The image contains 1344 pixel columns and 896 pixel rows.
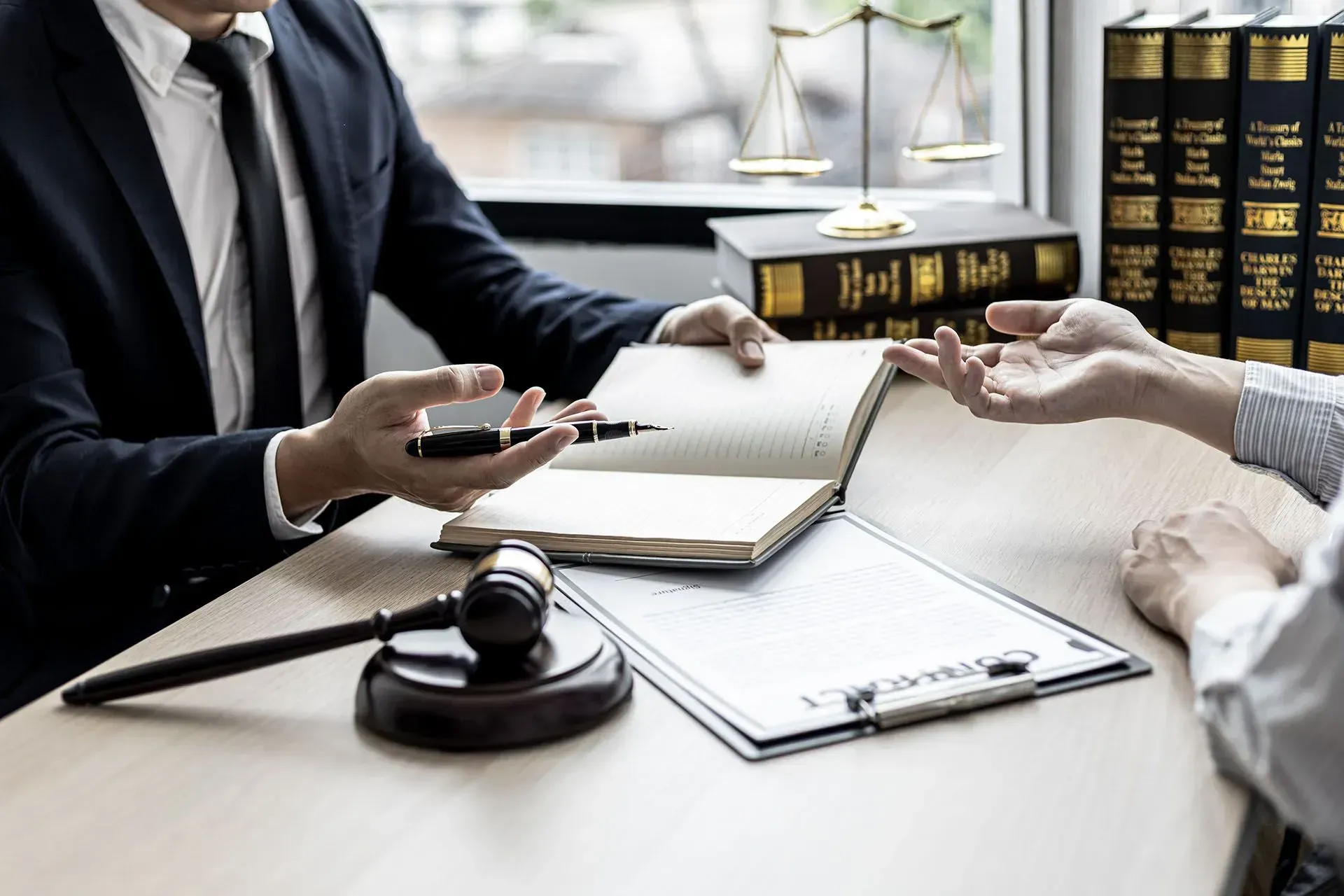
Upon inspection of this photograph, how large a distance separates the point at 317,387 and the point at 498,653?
0.89m

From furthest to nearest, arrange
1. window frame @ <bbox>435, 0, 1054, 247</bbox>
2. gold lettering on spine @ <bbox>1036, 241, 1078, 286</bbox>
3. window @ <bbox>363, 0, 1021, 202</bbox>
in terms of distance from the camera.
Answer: window @ <bbox>363, 0, 1021, 202</bbox>, window frame @ <bbox>435, 0, 1054, 247</bbox>, gold lettering on spine @ <bbox>1036, 241, 1078, 286</bbox>

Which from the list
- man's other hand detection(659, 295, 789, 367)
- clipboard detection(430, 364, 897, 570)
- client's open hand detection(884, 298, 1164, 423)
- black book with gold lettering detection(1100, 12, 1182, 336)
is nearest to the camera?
clipboard detection(430, 364, 897, 570)

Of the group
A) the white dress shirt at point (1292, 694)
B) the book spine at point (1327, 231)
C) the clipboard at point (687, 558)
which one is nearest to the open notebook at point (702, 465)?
the clipboard at point (687, 558)

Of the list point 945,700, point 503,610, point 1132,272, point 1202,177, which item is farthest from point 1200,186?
point 503,610

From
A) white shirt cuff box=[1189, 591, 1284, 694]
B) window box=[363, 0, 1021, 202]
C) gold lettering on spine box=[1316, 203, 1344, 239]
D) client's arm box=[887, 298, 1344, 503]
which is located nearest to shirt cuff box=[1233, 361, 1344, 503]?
client's arm box=[887, 298, 1344, 503]

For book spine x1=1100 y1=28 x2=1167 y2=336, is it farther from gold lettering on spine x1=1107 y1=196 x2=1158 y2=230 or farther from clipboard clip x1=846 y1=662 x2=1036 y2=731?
clipboard clip x1=846 y1=662 x2=1036 y2=731

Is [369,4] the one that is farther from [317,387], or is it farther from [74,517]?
[74,517]

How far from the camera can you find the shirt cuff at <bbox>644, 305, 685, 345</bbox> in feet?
4.60

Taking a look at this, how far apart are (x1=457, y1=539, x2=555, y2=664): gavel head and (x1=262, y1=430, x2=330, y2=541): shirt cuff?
37cm

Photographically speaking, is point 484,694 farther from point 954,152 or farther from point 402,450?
point 954,152

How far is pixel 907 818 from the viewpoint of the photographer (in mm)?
650

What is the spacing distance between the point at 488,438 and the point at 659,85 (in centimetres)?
124

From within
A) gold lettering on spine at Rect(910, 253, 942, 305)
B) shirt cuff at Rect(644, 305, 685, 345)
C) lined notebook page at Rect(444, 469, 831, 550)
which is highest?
gold lettering on spine at Rect(910, 253, 942, 305)

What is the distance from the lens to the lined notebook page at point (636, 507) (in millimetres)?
960
